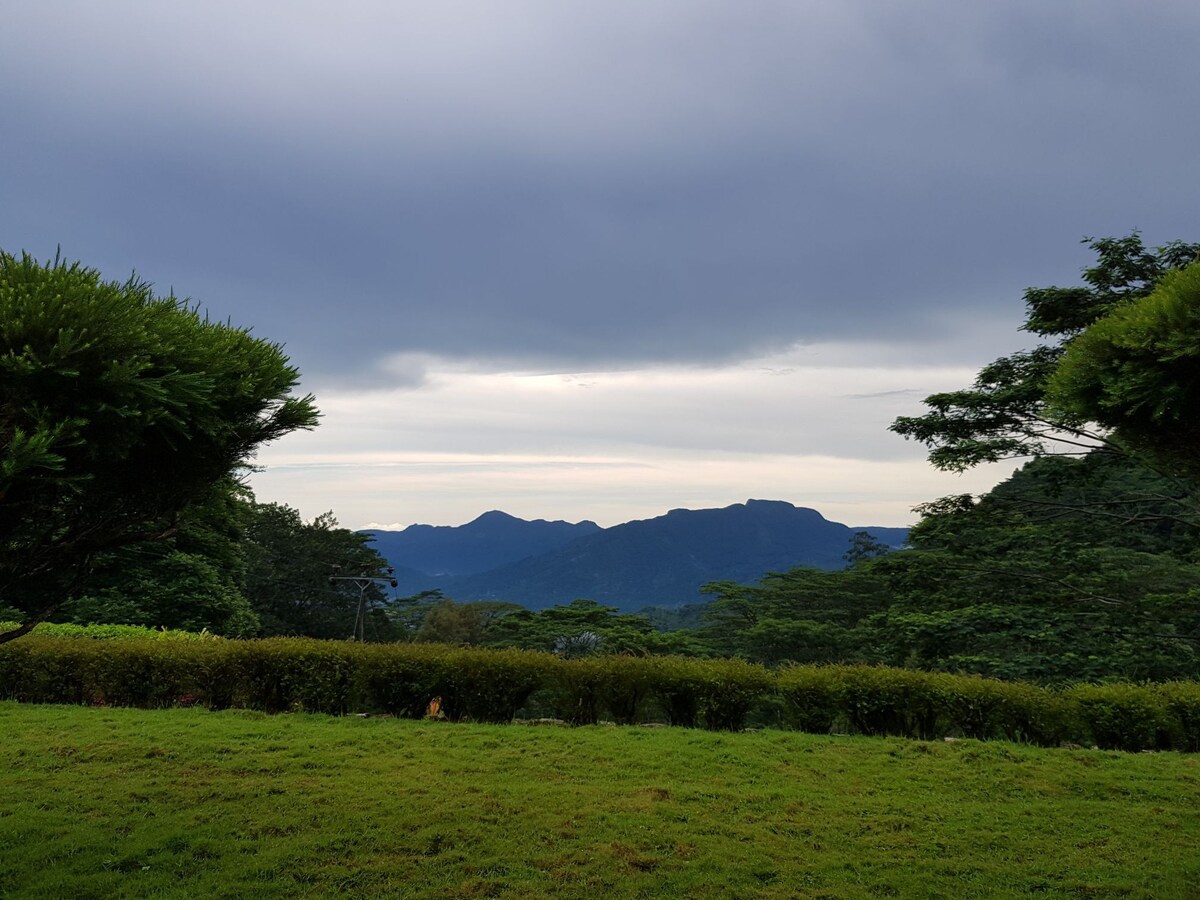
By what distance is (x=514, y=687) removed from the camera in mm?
9727

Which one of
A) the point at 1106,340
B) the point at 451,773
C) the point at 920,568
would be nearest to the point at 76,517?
the point at 451,773

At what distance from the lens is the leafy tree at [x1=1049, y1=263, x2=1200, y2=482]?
3.68 meters

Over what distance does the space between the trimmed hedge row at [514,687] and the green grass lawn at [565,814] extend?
85 centimetres

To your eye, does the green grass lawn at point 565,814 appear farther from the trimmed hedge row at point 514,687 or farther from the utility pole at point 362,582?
the utility pole at point 362,582

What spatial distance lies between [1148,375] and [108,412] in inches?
227

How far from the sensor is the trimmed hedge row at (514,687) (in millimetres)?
9234

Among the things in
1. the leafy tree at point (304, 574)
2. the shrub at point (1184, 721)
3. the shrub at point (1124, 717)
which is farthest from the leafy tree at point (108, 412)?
the leafy tree at point (304, 574)

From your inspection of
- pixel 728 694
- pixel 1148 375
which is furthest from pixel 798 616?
pixel 1148 375

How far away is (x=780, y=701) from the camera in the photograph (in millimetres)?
10094

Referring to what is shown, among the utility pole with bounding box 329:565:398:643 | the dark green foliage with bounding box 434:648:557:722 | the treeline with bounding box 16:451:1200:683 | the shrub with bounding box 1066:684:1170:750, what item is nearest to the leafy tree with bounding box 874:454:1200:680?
the treeline with bounding box 16:451:1200:683

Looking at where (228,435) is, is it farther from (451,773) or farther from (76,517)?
(451,773)

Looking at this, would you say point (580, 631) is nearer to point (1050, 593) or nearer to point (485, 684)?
point (1050, 593)

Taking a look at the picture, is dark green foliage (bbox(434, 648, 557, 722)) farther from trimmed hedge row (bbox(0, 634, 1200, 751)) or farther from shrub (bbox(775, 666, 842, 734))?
shrub (bbox(775, 666, 842, 734))

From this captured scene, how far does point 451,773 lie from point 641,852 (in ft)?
8.61
